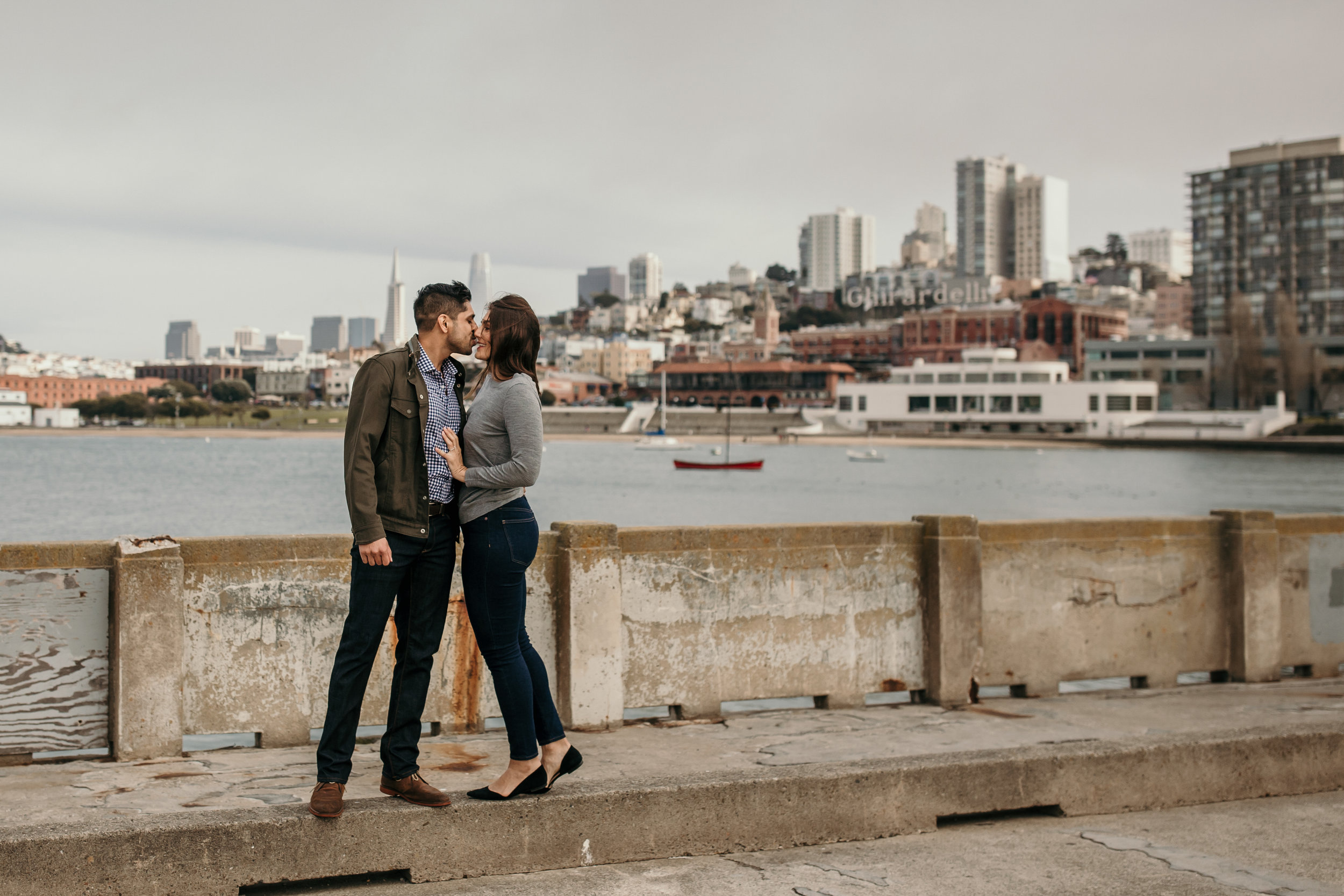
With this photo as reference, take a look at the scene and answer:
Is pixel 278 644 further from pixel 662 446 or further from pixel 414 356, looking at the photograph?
pixel 662 446

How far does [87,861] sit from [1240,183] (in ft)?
704

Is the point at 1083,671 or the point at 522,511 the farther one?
the point at 1083,671

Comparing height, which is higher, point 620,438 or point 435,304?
point 620,438

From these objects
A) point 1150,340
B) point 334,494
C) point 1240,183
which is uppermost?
point 1240,183

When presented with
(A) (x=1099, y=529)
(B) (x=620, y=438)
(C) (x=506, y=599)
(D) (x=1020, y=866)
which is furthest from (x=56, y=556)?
(B) (x=620, y=438)

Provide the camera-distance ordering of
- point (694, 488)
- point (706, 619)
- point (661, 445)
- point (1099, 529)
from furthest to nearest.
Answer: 1. point (661, 445)
2. point (694, 488)
3. point (1099, 529)
4. point (706, 619)

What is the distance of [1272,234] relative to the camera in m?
190

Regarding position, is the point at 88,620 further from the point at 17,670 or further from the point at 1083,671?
the point at 1083,671

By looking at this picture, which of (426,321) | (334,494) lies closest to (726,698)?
(426,321)

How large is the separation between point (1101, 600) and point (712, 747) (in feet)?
11.0

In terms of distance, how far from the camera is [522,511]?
5031mm

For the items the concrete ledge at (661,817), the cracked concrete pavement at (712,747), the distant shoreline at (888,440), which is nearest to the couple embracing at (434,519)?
the concrete ledge at (661,817)

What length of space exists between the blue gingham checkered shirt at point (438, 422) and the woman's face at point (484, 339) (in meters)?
0.17

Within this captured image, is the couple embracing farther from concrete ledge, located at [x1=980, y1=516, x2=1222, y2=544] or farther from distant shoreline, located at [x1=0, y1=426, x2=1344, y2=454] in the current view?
distant shoreline, located at [x1=0, y1=426, x2=1344, y2=454]
